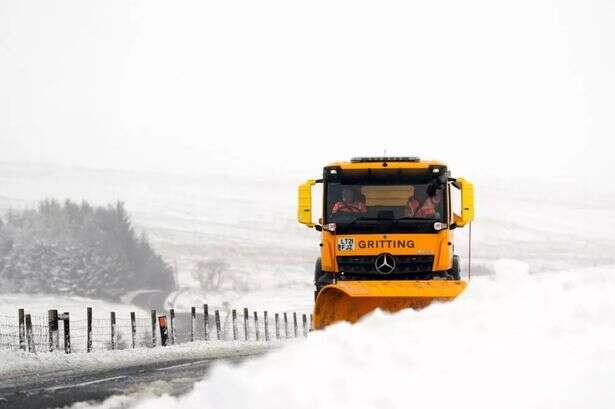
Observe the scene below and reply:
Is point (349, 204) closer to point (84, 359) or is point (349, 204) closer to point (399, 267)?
point (399, 267)

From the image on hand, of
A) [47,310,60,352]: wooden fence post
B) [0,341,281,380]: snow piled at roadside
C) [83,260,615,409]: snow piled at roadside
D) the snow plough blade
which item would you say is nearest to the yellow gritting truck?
the snow plough blade

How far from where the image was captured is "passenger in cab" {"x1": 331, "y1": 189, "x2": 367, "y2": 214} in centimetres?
1443

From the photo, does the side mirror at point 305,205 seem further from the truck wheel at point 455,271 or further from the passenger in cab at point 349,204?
the truck wheel at point 455,271

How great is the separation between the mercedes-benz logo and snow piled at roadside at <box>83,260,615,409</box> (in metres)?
4.60

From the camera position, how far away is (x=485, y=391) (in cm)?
713

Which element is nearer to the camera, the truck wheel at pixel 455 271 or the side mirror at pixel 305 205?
the side mirror at pixel 305 205

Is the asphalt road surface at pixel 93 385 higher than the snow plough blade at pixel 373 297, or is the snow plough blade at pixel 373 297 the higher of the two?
the snow plough blade at pixel 373 297

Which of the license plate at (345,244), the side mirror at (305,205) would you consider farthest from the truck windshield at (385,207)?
the side mirror at (305,205)

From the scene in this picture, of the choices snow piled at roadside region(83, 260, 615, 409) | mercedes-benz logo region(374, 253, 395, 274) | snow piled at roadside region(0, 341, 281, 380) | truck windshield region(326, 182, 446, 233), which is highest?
truck windshield region(326, 182, 446, 233)

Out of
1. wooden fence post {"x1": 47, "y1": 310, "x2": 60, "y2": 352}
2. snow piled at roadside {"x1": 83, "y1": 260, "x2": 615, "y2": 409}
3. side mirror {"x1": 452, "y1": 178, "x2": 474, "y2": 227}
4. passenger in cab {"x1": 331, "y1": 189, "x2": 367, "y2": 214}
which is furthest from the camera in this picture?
wooden fence post {"x1": 47, "y1": 310, "x2": 60, "y2": 352}

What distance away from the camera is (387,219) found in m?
14.2

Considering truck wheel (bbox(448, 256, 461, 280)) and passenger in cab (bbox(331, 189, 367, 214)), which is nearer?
passenger in cab (bbox(331, 189, 367, 214))

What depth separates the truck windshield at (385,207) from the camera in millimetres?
14148

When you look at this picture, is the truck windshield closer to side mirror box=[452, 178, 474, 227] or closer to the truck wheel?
side mirror box=[452, 178, 474, 227]
